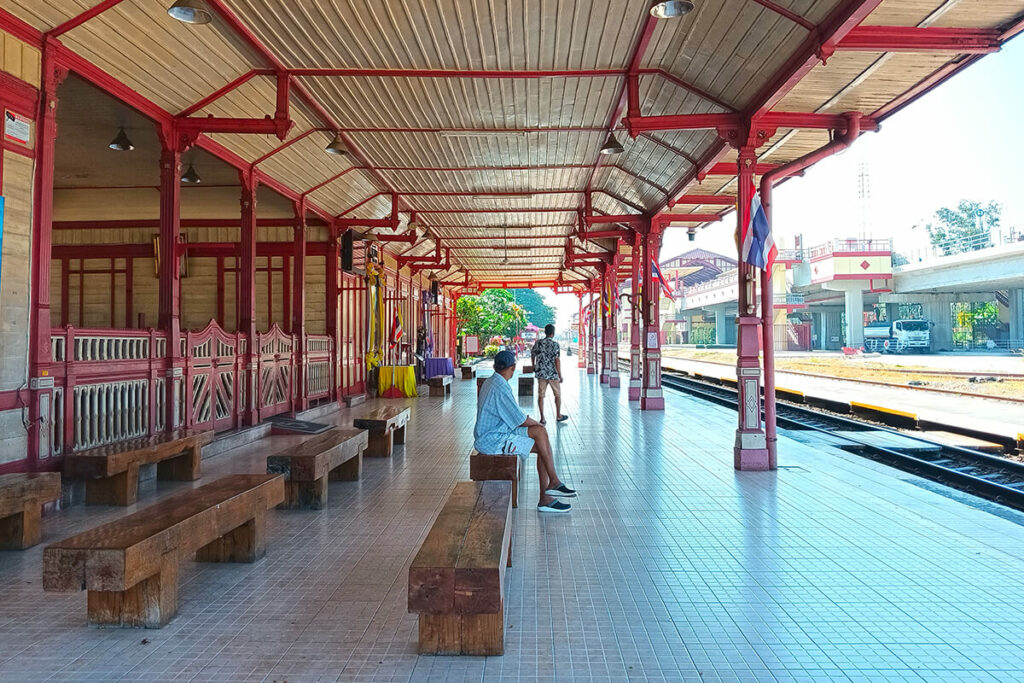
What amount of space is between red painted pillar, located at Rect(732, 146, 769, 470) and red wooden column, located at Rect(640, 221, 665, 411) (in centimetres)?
511

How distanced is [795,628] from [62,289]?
1567 cm

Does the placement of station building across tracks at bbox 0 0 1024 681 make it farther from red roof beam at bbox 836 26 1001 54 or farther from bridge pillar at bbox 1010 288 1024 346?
bridge pillar at bbox 1010 288 1024 346

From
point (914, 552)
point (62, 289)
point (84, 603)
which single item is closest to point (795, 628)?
point (914, 552)

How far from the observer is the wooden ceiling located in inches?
236

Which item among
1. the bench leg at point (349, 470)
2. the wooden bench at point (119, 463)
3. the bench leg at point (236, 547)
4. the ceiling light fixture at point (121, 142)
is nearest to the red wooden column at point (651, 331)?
the bench leg at point (349, 470)

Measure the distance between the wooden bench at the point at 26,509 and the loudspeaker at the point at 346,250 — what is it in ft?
31.5

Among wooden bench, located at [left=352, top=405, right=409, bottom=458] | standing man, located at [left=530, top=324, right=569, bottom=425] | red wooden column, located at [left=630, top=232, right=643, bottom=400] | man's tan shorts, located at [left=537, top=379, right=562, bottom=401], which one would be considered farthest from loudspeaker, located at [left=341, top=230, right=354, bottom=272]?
red wooden column, located at [left=630, top=232, right=643, bottom=400]

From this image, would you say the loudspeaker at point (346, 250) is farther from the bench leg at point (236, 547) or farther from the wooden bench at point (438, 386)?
the bench leg at point (236, 547)

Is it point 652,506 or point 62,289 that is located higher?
point 62,289

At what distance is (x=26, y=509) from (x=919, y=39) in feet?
24.5

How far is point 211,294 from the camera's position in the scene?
1454 cm

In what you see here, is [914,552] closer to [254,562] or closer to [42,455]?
[254,562]

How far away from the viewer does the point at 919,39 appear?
526 cm

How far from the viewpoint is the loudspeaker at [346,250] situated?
1387cm
